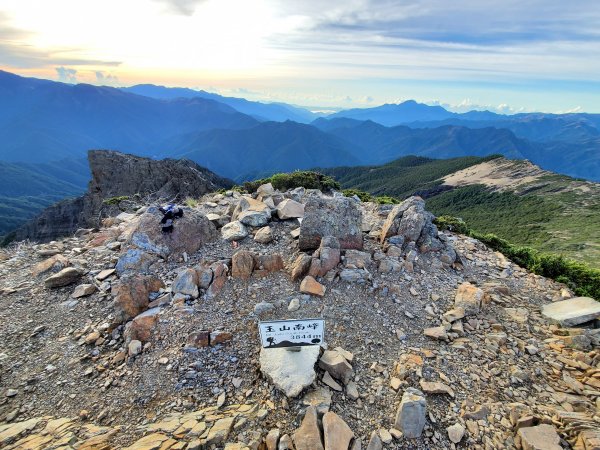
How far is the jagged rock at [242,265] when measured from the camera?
8.93 metres

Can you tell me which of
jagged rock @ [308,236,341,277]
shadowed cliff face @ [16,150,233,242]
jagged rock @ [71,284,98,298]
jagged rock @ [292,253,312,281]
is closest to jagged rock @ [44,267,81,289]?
jagged rock @ [71,284,98,298]

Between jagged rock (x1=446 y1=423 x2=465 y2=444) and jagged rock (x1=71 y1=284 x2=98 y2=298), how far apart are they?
28.7 ft

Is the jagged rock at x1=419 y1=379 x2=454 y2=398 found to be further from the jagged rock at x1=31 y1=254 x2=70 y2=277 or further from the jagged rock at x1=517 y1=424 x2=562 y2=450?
the jagged rock at x1=31 y1=254 x2=70 y2=277

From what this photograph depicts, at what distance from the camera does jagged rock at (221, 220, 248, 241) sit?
34.6 feet

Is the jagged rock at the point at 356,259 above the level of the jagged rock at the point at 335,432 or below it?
above

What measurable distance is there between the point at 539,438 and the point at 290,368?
14.0 feet

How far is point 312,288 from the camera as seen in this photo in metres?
8.49

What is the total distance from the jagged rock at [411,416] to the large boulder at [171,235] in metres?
6.94

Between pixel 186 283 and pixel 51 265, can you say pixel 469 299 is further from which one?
pixel 51 265

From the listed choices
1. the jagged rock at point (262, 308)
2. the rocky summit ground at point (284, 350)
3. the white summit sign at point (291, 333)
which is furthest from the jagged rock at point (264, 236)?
the white summit sign at point (291, 333)

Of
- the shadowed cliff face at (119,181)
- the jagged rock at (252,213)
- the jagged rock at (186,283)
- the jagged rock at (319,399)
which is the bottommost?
the shadowed cliff face at (119,181)

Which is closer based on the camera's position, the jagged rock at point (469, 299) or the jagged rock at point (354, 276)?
the jagged rock at point (469, 299)

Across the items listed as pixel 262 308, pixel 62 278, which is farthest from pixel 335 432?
pixel 62 278

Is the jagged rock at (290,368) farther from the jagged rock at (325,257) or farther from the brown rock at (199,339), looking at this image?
the jagged rock at (325,257)
